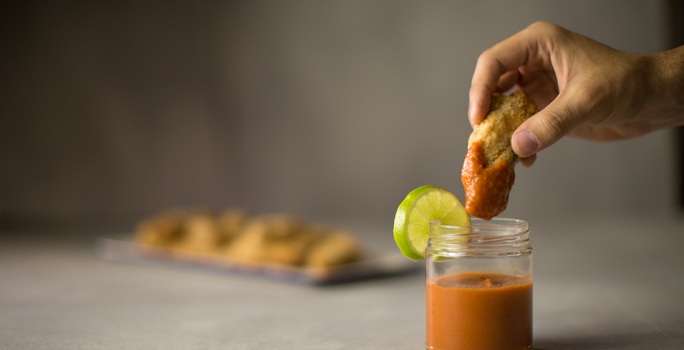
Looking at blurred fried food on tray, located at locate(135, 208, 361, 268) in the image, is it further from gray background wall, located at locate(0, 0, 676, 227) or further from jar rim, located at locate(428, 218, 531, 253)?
gray background wall, located at locate(0, 0, 676, 227)

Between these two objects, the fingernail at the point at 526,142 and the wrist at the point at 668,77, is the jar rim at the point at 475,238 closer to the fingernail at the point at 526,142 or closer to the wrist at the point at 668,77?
the fingernail at the point at 526,142

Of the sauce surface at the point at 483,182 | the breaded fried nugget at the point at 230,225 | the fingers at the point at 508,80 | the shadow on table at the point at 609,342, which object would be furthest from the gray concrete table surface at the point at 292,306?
the fingers at the point at 508,80

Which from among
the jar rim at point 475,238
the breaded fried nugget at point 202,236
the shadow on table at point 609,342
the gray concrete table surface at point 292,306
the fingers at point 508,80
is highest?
the fingers at point 508,80

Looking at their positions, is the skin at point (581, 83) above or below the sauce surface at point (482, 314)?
above

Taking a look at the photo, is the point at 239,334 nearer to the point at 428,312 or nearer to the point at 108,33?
the point at 428,312

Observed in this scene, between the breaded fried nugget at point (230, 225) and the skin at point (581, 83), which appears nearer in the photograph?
the skin at point (581, 83)

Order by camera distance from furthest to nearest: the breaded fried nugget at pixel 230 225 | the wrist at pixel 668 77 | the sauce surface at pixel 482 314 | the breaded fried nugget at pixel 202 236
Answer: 1. the breaded fried nugget at pixel 230 225
2. the breaded fried nugget at pixel 202 236
3. the wrist at pixel 668 77
4. the sauce surface at pixel 482 314

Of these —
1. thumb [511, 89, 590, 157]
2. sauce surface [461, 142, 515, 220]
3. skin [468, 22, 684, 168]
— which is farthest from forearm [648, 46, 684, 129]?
sauce surface [461, 142, 515, 220]

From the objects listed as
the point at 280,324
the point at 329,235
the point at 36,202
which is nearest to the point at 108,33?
the point at 36,202
